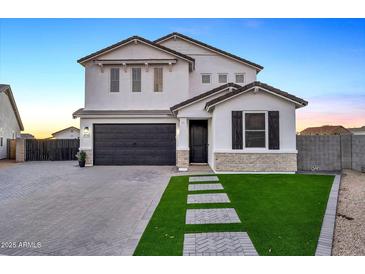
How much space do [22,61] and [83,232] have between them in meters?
6.89

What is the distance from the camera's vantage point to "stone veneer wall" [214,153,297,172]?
1210 centimetres

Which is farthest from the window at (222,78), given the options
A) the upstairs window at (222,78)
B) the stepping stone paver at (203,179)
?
the stepping stone paver at (203,179)

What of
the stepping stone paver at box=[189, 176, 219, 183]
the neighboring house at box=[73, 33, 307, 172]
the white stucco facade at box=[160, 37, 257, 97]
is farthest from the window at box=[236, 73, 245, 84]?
the stepping stone paver at box=[189, 176, 219, 183]

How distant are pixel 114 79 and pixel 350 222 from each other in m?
14.9

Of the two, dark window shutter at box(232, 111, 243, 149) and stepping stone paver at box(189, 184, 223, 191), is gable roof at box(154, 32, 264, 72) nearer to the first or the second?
dark window shutter at box(232, 111, 243, 149)

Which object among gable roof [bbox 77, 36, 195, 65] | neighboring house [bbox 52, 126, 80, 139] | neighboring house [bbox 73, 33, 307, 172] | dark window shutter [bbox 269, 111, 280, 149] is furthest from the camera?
neighboring house [bbox 52, 126, 80, 139]

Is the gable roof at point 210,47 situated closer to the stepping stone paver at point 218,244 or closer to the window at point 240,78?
the window at point 240,78

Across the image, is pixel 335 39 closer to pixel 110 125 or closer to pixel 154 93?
pixel 154 93

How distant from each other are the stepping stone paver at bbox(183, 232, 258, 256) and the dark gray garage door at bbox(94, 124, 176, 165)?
11.1 meters

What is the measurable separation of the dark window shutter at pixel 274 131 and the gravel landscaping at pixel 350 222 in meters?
3.22

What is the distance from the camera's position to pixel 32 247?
178 inches

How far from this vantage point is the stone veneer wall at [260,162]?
12102 millimetres

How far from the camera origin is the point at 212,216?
19.8ft
